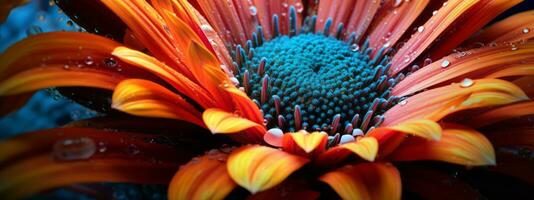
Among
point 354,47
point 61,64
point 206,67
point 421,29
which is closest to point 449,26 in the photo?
point 421,29

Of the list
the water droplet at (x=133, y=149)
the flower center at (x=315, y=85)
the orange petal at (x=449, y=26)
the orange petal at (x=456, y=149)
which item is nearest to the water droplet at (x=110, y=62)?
the water droplet at (x=133, y=149)

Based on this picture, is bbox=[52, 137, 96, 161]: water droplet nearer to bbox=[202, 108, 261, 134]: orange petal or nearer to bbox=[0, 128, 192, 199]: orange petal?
bbox=[0, 128, 192, 199]: orange petal

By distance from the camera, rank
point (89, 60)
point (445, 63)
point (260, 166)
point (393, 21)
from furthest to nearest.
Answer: point (393, 21) < point (445, 63) < point (89, 60) < point (260, 166)

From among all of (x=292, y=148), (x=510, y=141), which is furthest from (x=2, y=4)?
(x=510, y=141)

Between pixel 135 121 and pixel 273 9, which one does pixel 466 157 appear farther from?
pixel 273 9

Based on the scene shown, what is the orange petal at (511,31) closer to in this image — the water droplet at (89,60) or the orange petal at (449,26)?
the orange petal at (449,26)

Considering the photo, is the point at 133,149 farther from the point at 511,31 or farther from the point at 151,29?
the point at 511,31

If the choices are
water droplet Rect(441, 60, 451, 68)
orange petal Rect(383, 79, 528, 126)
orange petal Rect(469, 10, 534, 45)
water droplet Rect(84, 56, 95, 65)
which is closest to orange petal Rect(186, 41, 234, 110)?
water droplet Rect(84, 56, 95, 65)
